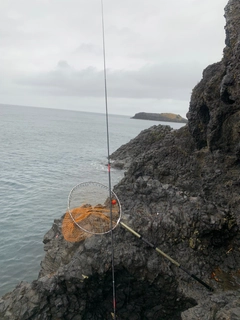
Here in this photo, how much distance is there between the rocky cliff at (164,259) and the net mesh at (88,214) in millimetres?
356

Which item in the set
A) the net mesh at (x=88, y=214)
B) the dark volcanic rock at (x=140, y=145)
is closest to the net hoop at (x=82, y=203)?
the net mesh at (x=88, y=214)

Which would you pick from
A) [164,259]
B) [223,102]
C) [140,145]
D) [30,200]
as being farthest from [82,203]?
[140,145]

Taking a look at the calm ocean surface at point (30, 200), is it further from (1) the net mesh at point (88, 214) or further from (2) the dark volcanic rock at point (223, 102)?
(2) the dark volcanic rock at point (223, 102)

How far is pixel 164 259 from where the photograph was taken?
7.89m

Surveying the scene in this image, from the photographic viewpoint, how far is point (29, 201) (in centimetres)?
1808

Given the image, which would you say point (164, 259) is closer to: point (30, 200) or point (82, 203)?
Answer: point (82, 203)

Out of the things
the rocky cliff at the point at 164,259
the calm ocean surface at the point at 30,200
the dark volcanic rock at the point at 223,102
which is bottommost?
the calm ocean surface at the point at 30,200

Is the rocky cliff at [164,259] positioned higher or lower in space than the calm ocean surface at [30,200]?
higher

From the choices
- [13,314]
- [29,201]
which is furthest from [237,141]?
[29,201]

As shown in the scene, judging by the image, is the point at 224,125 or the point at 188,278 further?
the point at 224,125

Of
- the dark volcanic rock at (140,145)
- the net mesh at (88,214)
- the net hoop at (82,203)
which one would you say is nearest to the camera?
the net hoop at (82,203)

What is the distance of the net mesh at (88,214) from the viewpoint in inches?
344

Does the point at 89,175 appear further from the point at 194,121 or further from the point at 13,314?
the point at 13,314

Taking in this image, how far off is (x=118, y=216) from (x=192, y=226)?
2.41 m
